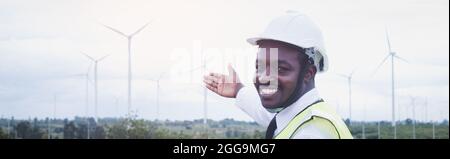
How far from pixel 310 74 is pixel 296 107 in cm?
21

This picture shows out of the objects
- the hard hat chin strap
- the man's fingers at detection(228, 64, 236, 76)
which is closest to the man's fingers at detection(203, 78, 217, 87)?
the man's fingers at detection(228, 64, 236, 76)

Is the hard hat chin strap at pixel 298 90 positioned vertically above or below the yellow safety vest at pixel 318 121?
above

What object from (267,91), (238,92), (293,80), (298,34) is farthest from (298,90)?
(238,92)

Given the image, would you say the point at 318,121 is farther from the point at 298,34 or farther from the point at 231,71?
the point at 231,71

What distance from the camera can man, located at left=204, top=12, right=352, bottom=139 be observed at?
17.7ft

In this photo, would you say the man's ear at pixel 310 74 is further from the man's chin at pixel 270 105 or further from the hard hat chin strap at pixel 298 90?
the man's chin at pixel 270 105

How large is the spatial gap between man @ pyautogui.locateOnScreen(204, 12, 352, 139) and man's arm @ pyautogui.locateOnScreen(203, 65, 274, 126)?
0.19ft

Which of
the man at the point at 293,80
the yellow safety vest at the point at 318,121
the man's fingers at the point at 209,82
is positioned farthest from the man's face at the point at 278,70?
the man's fingers at the point at 209,82

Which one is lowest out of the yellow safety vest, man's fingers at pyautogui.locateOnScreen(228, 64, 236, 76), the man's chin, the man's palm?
the yellow safety vest

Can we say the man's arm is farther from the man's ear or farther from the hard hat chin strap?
the man's ear

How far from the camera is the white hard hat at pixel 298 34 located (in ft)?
17.7
